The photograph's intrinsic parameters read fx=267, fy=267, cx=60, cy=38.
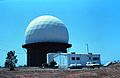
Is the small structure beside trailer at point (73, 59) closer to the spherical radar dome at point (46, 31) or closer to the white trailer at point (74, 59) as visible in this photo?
the white trailer at point (74, 59)

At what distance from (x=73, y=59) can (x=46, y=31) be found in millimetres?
13329

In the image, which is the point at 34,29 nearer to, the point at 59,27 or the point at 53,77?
the point at 59,27

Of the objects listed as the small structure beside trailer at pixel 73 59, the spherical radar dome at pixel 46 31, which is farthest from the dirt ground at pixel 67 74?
the spherical radar dome at pixel 46 31

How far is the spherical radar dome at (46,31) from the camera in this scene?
8056cm

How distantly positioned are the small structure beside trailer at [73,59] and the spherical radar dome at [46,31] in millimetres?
6632

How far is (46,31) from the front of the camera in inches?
3177

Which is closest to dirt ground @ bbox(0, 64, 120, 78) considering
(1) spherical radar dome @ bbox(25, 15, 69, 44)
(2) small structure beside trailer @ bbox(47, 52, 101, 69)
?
(2) small structure beside trailer @ bbox(47, 52, 101, 69)

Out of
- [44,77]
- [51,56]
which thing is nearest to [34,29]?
[51,56]

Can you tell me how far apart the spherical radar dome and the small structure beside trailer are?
6.63 meters

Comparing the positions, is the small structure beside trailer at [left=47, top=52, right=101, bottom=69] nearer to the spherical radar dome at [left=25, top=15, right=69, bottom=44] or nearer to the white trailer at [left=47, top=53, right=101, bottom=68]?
the white trailer at [left=47, top=53, right=101, bottom=68]

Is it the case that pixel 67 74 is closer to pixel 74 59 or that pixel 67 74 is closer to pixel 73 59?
pixel 73 59

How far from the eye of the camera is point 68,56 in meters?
72.1

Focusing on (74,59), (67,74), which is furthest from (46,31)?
(67,74)

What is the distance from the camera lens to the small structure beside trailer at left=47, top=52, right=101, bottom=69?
7194cm
